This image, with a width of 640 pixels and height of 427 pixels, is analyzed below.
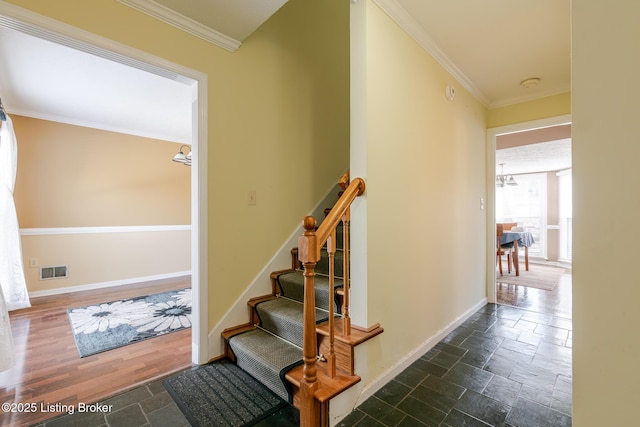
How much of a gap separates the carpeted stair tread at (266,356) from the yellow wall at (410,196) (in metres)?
0.46

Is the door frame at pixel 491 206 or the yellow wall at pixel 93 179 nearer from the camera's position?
the door frame at pixel 491 206

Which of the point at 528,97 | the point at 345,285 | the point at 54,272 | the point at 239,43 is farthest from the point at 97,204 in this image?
the point at 528,97

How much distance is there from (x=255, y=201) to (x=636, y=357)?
216cm

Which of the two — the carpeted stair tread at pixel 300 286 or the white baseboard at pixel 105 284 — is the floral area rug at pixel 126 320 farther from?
the carpeted stair tread at pixel 300 286

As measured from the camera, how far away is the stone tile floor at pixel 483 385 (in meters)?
1.45

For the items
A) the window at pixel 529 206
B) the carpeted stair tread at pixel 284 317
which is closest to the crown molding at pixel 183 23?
the carpeted stair tread at pixel 284 317

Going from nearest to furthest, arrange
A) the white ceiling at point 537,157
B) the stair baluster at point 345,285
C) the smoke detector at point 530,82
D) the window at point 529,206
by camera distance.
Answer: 1. the stair baluster at point 345,285
2. the smoke detector at point 530,82
3. the white ceiling at point 537,157
4. the window at point 529,206

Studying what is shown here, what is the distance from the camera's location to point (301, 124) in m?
2.68

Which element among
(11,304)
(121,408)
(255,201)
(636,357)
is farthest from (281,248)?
(11,304)

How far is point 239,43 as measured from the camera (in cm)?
211

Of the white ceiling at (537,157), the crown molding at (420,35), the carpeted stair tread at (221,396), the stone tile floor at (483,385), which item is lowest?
the stone tile floor at (483,385)

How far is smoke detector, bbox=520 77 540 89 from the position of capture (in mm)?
2763

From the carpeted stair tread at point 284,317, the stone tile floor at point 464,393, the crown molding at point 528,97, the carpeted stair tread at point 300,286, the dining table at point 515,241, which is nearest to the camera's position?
the stone tile floor at point 464,393

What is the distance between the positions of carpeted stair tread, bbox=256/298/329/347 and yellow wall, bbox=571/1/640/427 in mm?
1445
